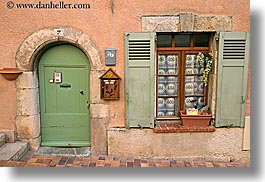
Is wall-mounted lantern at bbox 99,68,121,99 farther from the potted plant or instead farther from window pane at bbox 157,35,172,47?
the potted plant

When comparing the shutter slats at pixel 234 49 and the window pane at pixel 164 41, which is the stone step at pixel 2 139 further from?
the shutter slats at pixel 234 49

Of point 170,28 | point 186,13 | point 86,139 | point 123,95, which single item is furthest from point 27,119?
point 186,13

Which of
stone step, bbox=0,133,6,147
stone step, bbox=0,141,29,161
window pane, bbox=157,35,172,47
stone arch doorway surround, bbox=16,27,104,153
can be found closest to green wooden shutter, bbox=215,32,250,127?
window pane, bbox=157,35,172,47

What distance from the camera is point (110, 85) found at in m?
4.45

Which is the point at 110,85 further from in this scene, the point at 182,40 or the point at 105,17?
the point at 182,40

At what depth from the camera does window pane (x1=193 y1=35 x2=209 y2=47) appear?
4.69 meters

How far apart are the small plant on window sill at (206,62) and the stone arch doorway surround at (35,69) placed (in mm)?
1757

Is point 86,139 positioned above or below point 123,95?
below

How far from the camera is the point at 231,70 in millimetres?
4504

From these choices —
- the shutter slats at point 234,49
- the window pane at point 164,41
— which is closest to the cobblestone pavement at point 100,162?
the shutter slats at point 234,49

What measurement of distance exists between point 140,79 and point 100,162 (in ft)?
5.18

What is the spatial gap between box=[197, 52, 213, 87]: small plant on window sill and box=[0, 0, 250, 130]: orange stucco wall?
63cm

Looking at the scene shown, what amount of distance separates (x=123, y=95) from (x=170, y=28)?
4.61 feet

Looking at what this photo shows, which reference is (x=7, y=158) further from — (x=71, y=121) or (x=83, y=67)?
(x=83, y=67)
